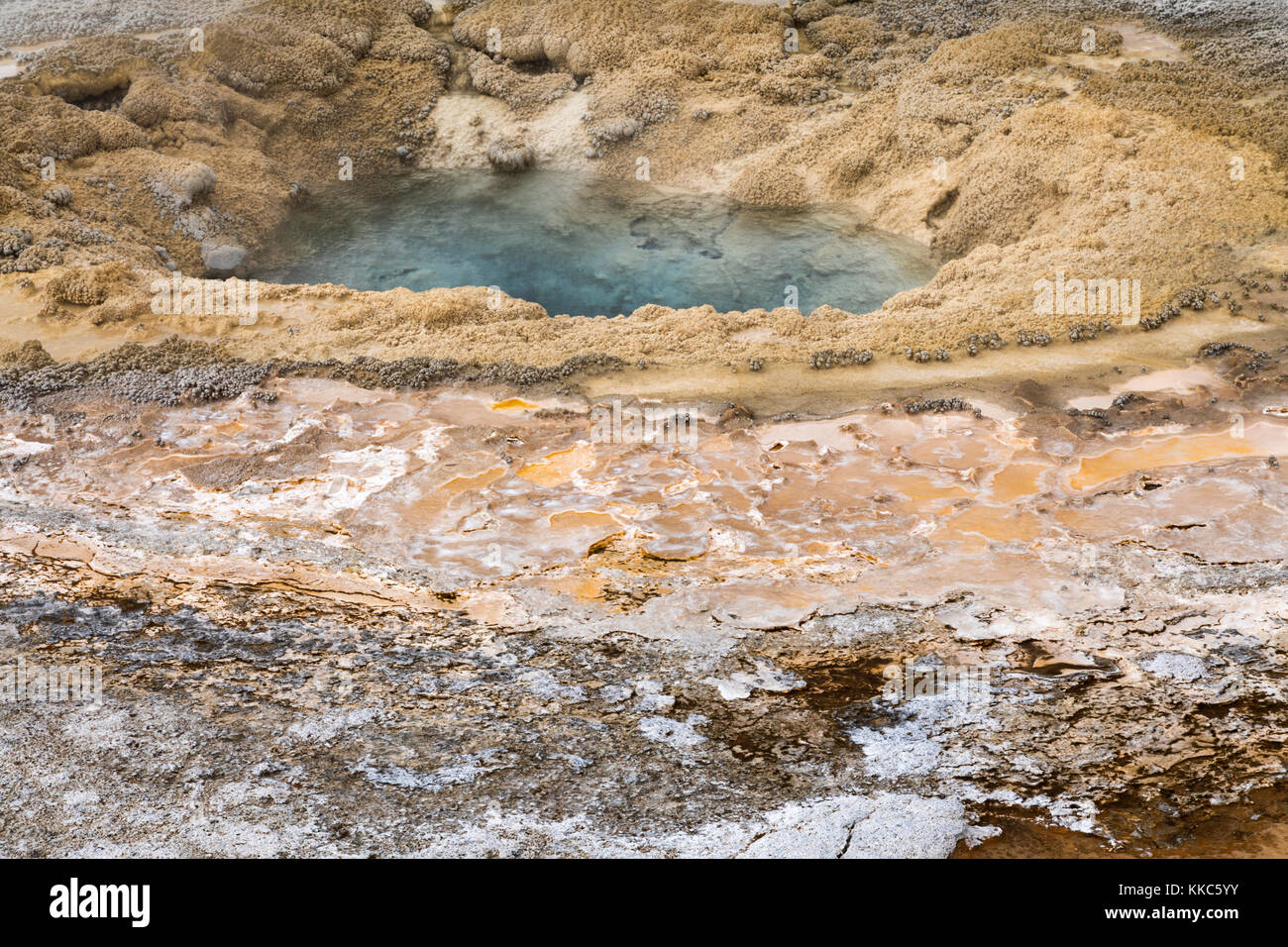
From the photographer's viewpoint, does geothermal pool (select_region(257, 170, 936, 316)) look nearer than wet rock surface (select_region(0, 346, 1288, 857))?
No

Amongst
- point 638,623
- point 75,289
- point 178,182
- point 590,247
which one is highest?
point 178,182

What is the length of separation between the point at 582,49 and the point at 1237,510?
10465 millimetres

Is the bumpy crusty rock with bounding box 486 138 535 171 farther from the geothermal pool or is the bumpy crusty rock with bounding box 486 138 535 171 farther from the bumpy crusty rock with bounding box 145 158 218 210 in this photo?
the bumpy crusty rock with bounding box 145 158 218 210

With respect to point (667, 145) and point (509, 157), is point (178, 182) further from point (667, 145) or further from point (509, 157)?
point (667, 145)

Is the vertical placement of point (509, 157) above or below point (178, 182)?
above

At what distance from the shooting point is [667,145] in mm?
12773

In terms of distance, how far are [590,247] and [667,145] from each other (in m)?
2.36

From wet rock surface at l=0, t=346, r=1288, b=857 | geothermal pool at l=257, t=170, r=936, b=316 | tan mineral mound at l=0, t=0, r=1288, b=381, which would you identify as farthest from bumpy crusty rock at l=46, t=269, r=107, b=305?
geothermal pool at l=257, t=170, r=936, b=316

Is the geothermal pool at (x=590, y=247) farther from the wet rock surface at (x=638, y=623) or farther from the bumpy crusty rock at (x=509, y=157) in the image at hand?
the wet rock surface at (x=638, y=623)

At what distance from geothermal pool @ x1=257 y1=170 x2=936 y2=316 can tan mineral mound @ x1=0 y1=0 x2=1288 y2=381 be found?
1.29ft

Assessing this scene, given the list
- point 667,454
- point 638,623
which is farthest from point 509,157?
point 638,623

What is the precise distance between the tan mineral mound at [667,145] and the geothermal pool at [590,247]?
0.39 metres

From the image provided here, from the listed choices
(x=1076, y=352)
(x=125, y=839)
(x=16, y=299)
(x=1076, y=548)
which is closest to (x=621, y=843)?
(x=125, y=839)

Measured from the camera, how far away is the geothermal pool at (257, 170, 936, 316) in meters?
10.5
